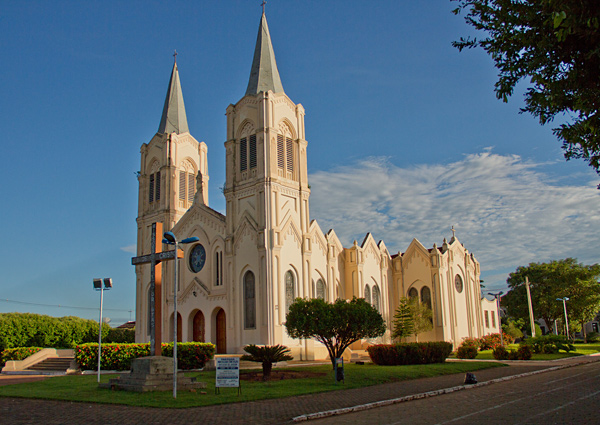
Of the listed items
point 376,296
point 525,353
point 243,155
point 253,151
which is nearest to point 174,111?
point 243,155

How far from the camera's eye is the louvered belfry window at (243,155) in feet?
132

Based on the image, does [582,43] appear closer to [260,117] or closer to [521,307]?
[260,117]

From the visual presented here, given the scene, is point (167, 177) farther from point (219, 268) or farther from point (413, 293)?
point (413, 293)

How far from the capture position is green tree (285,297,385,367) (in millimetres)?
26875

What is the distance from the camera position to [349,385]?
20.7m

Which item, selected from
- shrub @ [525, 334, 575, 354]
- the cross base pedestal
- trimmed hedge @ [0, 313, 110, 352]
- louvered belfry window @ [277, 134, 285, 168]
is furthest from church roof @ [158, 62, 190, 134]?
shrub @ [525, 334, 575, 354]

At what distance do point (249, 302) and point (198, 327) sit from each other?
6612 millimetres

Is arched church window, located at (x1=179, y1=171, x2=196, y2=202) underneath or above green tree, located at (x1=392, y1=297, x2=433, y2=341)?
above

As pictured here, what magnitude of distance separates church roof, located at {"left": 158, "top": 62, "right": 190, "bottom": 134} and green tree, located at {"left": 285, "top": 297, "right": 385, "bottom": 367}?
87.1 ft

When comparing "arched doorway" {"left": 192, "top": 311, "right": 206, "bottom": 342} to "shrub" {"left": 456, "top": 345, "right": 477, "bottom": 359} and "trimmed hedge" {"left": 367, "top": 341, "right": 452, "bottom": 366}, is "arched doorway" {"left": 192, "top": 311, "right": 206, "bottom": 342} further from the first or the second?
"shrub" {"left": 456, "top": 345, "right": 477, "bottom": 359}

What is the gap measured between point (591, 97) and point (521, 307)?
68.3 metres

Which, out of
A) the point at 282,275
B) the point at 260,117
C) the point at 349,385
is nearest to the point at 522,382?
the point at 349,385

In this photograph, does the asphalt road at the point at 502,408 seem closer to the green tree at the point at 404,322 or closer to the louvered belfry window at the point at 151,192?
the green tree at the point at 404,322

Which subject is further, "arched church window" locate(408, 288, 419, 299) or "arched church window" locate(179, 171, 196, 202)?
"arched church window" locate(408, 288, 419, 299)
